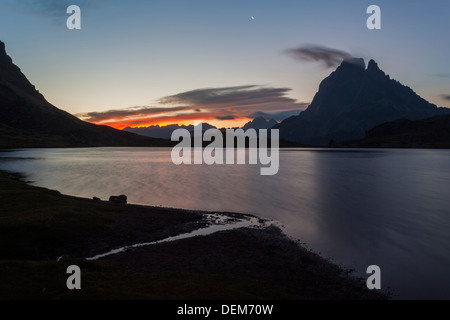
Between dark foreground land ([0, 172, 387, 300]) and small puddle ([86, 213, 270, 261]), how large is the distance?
1.17 m

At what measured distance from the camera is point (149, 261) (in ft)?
81.5

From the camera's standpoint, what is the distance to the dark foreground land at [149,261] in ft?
59.7

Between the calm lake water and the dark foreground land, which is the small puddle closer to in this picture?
the dark foreground land

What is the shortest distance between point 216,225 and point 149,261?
15.1m

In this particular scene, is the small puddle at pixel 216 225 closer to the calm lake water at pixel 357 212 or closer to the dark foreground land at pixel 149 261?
the dark foreground land at pixel 149 261

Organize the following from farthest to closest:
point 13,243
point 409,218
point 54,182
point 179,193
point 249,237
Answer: point 54,182
point 179,193
point 409,218
point 249,237
point 13,243

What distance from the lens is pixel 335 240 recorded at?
33.8m

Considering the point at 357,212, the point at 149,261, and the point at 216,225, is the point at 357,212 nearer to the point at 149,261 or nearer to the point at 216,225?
the point at 216,225

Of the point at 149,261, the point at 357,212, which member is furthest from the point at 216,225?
the point at 357,212

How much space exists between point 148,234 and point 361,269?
21776 millimetres

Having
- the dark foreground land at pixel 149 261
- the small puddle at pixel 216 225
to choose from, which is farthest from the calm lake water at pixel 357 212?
the dark foreground land at pixel 149 261

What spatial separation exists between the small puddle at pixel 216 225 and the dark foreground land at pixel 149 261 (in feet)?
3.85

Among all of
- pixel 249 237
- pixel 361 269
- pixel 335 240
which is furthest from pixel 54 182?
pixel 361 269
